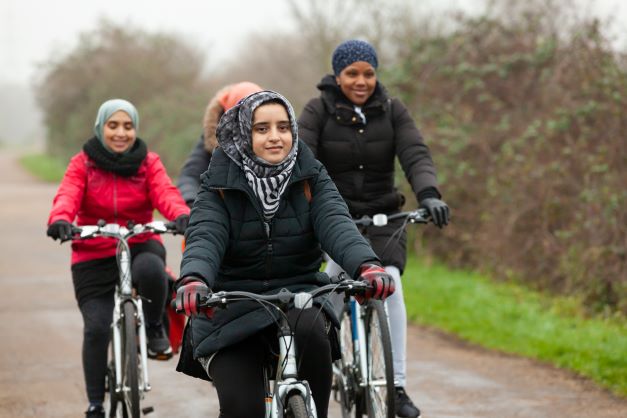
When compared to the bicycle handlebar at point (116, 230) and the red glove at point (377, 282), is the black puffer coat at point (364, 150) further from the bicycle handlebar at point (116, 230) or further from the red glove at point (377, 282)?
the red glove at point (377, 282)

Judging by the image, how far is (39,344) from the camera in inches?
340

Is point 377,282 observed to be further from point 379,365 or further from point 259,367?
point 379,365

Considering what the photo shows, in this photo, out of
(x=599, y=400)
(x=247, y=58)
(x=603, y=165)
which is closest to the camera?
(x=599, y=400)

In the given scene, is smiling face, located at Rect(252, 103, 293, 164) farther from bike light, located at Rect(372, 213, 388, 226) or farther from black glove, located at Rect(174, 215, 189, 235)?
black glove, located at Rect(174, 215, 189, 235)

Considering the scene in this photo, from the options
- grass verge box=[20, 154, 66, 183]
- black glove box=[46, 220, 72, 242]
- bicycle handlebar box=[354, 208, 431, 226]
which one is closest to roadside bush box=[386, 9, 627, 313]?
bicycle handlebar box=[354, 208, 431, 226]

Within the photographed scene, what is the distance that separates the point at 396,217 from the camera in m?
5.52

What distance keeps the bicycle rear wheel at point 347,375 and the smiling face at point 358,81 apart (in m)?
1.20

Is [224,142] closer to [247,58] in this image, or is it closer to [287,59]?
[287,59]

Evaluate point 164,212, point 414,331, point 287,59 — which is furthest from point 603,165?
point 287,59

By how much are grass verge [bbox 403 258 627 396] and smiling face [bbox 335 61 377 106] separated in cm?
261

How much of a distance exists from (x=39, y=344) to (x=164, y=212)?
3.41 metres

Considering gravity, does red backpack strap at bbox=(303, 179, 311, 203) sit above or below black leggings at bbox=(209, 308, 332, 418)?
above

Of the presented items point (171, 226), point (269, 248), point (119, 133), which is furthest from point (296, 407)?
point (119, 133)

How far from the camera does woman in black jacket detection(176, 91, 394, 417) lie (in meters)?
3.78
